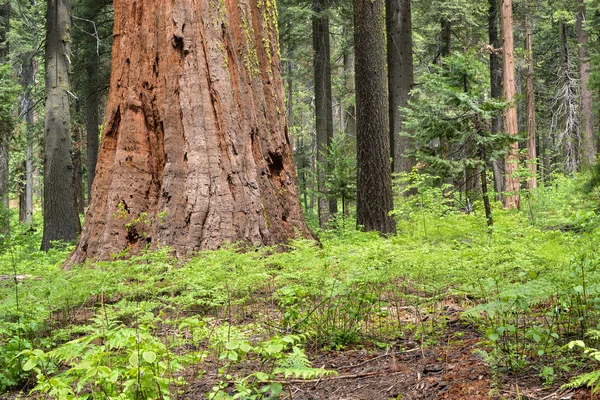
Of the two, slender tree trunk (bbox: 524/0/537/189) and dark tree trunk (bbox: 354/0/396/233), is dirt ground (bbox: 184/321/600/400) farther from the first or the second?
slender tree trunk (bbox: 524/0/537/189)

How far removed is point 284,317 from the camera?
171 inches

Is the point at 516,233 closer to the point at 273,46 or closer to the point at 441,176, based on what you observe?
the point at 441,176

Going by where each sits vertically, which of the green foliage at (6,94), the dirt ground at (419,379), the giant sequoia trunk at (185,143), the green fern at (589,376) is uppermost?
the green foliage at (6,94)

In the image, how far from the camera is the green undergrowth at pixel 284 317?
3.08 metres

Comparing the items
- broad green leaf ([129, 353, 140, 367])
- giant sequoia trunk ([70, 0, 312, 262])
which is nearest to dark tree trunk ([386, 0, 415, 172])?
giant sequoia trunk ([70, 0, 312, 262])

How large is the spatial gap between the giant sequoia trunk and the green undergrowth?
1133mm

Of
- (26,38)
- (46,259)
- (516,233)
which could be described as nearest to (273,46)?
(516,233)

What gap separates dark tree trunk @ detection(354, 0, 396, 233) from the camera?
10.4 m

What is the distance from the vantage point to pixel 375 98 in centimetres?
1038

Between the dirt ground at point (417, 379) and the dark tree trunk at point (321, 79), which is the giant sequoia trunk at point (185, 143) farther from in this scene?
the dark tree trunk at point (321, 79)

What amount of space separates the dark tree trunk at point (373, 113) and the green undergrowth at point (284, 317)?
14.7 feet

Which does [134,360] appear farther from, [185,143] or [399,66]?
[399,66]

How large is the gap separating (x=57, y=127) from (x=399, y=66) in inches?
357

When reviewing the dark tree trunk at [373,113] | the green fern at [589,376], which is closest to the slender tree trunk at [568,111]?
the dark tree trunk at [373,113]
